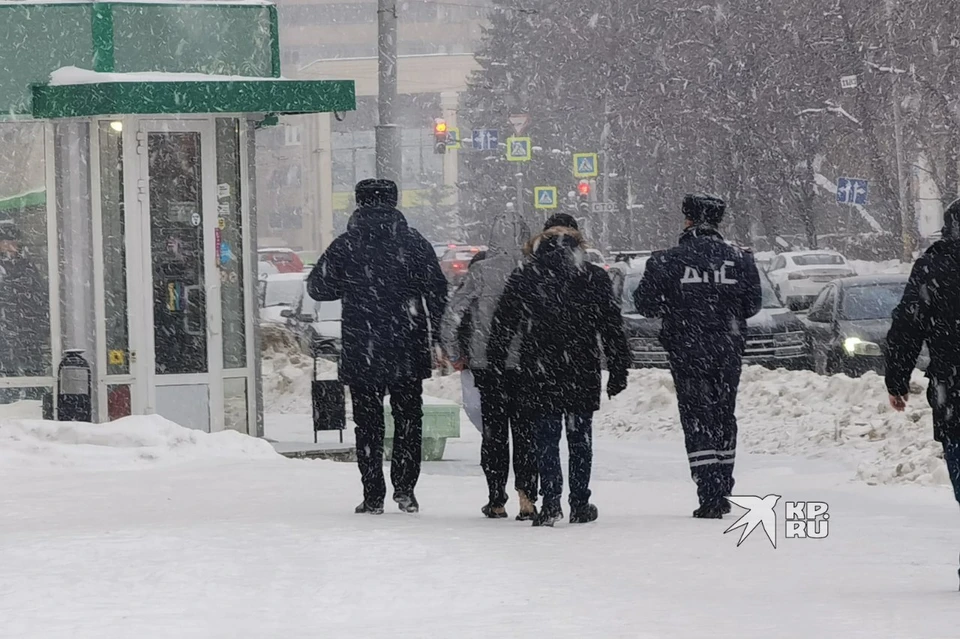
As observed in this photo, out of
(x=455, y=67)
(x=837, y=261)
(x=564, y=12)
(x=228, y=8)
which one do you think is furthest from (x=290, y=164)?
(x=228, y=8)

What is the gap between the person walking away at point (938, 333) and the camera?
7.20 meters

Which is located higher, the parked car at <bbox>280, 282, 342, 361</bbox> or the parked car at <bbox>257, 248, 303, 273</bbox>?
the parked car at <bbox>257, 248, 303, 273</bbox>

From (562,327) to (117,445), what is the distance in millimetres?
5001

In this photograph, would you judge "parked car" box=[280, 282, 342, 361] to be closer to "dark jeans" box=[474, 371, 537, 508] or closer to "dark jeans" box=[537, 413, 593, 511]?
"dark jeans" box=[474, 371, 537, 508]

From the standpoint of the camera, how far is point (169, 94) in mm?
14180

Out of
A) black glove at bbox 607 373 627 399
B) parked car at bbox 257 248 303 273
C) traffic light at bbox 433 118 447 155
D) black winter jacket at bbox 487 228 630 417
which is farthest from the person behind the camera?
parked car at bbox 257 248 303 273

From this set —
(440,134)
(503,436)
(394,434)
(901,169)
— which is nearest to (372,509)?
(394,434)

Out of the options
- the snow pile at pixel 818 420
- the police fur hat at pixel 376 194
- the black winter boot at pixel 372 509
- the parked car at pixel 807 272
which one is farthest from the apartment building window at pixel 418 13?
the black winter boot at pixel 372 509

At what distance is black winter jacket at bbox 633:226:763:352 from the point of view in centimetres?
1001

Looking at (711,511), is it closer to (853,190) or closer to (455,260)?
(853,190)

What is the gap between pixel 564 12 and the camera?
226 ft

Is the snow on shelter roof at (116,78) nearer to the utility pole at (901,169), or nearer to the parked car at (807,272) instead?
the parked car at (807,272)

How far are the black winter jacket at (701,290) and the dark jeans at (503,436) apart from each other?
0.94 meters

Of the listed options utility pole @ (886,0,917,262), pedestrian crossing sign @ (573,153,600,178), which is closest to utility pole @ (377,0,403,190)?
utility pole @ (886,0,917,262)
